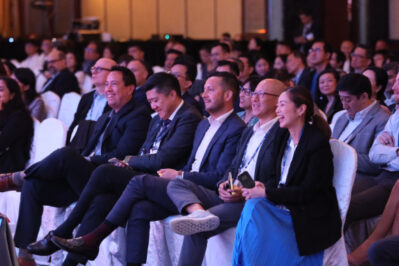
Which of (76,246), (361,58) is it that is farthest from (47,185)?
(361,58)

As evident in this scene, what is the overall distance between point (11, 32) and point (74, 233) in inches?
436

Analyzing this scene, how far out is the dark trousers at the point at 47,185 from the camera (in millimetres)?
5031

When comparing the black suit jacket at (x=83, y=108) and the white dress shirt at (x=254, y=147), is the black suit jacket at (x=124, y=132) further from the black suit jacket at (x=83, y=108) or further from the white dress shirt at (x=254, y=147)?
the white dress shirt at (x=254, y=147)

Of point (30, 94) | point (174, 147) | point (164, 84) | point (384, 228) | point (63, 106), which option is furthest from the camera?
point (63, 106)

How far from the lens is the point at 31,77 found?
22.9ft

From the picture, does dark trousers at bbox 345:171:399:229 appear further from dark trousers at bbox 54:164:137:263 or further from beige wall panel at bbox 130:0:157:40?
beige wall panel at bbox 130:0:157:40

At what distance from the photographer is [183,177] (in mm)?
4629

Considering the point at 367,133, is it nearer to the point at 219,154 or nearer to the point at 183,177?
the point at 219,154

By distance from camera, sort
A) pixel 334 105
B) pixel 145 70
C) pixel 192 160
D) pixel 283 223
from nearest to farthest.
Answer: pixel 283 223 < pixel 192 160 < pixel 334 105 < pixel 145 70

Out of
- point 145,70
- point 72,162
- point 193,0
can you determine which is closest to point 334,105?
point 145,70

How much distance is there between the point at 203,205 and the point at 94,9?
12.2 metres

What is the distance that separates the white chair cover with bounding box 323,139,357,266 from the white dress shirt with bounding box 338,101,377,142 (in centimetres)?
93

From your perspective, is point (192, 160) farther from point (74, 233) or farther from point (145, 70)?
point (145, 70)

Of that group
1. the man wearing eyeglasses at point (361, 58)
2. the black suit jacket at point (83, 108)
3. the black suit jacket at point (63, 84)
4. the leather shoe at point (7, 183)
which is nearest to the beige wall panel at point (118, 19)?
the black suit jacket at point (63, 84)
